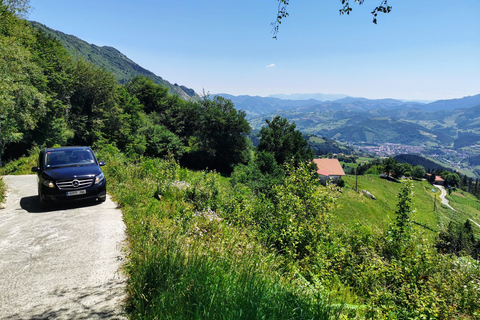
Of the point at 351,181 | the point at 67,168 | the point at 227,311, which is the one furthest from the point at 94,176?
the point at 351,181

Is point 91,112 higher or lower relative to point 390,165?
higher

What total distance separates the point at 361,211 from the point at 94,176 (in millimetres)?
54015

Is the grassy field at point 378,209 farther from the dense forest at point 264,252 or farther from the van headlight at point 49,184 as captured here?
the van headlight at point 49,184

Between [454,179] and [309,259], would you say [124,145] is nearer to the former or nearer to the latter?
[309,259]

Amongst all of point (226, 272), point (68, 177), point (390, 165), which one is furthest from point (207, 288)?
point (390, 165)

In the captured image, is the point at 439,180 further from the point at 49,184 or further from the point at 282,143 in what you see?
the point at 49,184

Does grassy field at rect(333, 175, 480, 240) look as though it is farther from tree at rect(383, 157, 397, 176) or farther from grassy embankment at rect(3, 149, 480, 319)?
grassy embankment at rect(3, 149, 480, 319)

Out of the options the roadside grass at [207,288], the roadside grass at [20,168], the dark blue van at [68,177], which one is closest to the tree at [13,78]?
the roadside grass at [20,168]

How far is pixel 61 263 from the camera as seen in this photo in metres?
4.84

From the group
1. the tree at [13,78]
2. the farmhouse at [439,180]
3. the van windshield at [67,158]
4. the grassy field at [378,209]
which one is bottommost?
the farmhouse at [439,180]

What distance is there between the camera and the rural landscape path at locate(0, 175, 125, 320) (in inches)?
140

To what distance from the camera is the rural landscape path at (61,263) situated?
3.56m

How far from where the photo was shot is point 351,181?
257 ft

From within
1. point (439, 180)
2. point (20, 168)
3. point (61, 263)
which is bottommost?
point (439, 180)
